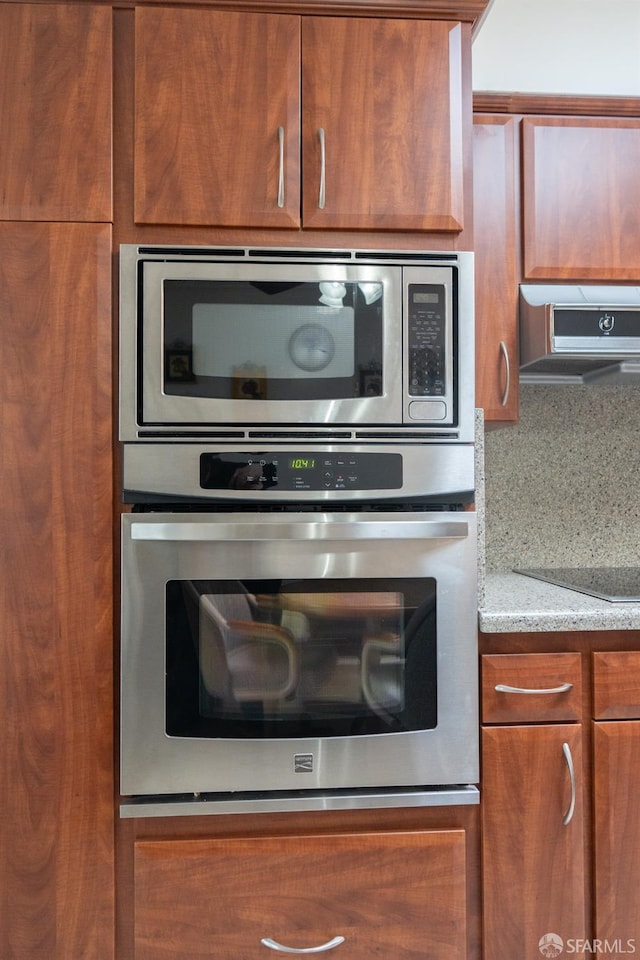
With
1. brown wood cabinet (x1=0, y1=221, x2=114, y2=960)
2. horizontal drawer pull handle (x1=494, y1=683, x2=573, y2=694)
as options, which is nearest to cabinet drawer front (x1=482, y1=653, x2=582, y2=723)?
horizontal drawer pull handle (x1=494, y1=683, x2=573, y2=694)

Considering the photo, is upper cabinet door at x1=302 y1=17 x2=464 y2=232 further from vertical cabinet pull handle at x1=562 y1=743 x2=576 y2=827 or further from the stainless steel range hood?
vertical cabinet pull handle at x1=562 y1=743 x2=576 y2=827

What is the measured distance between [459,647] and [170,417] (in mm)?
A: 746

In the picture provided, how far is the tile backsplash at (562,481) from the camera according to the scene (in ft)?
6.66

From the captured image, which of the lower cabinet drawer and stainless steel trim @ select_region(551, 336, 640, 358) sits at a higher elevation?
stainless steel trim @ select_region(551, 336, 640, 358)

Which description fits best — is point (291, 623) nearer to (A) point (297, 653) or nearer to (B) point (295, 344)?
(A) point (297, 653)

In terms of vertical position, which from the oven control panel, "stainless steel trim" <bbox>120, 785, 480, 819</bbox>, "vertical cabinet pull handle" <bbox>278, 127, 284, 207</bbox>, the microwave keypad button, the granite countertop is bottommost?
"stainless steel trim" <bbox>120, 785, 480, 819</bbox>

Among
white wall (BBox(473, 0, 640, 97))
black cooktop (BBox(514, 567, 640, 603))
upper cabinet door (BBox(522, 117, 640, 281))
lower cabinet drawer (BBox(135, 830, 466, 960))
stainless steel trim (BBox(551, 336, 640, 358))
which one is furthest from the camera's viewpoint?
white wall (BBox(473, 0, 640, 97))

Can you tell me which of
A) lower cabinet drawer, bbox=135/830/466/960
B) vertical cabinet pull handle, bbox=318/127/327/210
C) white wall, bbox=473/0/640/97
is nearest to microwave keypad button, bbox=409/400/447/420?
vertical cabinet pull handle, bbox=318/127/327/210

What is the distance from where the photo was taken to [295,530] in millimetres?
1326

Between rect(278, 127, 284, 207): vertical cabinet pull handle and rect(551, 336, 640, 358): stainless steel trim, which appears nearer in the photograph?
rect(278, 127, 284, 207): vertical cabinet pull handle

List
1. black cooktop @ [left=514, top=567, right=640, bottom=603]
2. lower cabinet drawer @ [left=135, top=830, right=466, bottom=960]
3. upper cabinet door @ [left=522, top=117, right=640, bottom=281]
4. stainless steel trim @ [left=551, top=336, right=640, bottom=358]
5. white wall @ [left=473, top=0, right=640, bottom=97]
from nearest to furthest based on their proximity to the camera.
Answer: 1. lower cabinet drawer @ [left=135, top=830, right=466, bottom=960]
2. stainless steel trim @ [left=551, top=336, right=640, bottom=358]
3. upper cabinet door @ [left=522, top=117, right=640, bottom=281]
4. black cooktop @ [left=514, top=567, right=640, bottom=603]
5. white wall @ [left=473, top=0, right=640, bottom=97]

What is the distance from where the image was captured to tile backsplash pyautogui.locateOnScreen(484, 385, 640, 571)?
79.9 inches

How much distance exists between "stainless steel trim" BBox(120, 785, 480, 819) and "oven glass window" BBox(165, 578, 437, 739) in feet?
0.40

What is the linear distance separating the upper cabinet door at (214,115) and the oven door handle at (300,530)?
61 cm
